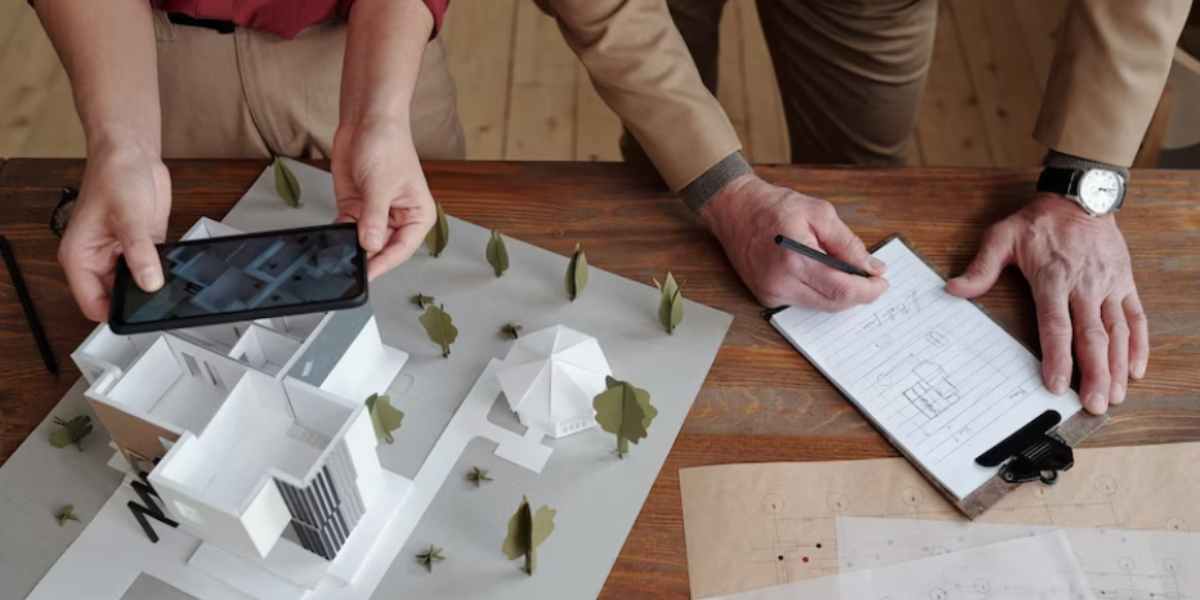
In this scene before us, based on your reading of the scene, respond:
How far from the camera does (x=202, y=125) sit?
1221 mm

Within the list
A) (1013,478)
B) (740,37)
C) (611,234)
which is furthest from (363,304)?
(740,37)

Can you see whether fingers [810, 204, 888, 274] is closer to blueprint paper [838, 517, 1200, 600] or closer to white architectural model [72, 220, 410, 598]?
blueprint paper [838, 517, 1200, 600]

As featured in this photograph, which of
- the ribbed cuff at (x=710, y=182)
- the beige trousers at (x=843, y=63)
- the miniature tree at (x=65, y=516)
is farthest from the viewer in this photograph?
the beige trousers at (x=843, y=63)

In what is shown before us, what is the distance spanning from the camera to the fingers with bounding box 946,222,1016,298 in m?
1.02

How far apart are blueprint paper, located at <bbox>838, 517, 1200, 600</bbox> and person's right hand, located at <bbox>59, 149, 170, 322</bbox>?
2.14 feet

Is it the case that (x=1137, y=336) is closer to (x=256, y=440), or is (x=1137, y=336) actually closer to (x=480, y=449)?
(x=480, y=449)

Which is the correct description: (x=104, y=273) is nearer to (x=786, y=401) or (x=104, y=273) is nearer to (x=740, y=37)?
(x=786, y=401)

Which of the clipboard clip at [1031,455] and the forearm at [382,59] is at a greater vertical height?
the forearm at [382,59]

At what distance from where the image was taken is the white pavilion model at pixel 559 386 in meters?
0.90

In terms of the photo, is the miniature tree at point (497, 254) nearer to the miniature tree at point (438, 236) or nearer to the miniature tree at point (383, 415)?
the miniature tree at point (438, 236)

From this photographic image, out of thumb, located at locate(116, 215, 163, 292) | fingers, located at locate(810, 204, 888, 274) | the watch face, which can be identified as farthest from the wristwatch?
thumb, located at locate(116, 215, 163, 292)

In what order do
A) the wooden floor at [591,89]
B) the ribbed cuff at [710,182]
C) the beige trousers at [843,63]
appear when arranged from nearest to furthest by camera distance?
the ribbed cuff at [710,182], the beige trousers at [843,63], the wooden floor at [591,89]

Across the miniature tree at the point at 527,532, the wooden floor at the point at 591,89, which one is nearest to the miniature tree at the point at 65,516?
the miniature tree at the point at 527,532

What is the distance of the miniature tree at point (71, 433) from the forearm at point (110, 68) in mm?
258
